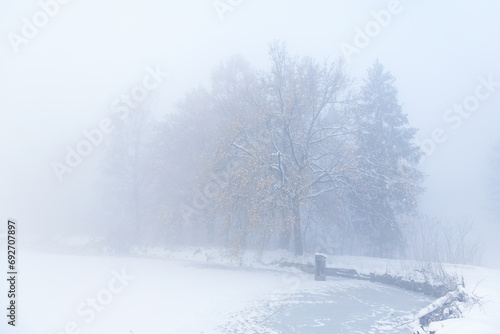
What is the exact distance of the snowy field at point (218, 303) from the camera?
30.8 feet

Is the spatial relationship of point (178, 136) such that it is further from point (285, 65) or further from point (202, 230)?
point (285, 65)

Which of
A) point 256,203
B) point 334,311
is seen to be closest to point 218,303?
point 334,311

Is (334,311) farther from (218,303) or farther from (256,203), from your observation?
(256,203)

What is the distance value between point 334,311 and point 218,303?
12.1 feet

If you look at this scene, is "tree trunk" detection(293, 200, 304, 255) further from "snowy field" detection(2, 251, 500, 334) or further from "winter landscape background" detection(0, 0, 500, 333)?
"snowy field" detection(2, 251, 500, 334)

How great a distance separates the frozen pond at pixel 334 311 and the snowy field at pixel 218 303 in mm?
27

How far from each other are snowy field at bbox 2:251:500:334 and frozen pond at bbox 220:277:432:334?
0.03 meters

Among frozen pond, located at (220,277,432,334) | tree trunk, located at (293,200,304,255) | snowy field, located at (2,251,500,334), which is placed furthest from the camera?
tree trunk, located at (293,200,304,255)

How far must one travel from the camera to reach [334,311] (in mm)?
12086

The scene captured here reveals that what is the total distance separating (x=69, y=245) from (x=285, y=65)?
30.0 m

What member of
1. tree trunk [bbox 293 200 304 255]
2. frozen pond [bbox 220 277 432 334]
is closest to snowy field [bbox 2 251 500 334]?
frozen pond [bbox 220 277 432 334]

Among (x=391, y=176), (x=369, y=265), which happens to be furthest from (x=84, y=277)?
(x=391, y=176)

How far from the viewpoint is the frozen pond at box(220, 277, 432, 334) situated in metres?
Result: 9.96

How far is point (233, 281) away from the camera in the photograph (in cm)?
1753
